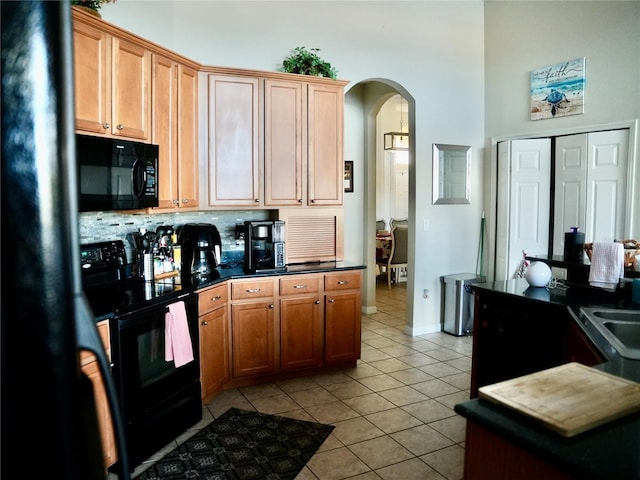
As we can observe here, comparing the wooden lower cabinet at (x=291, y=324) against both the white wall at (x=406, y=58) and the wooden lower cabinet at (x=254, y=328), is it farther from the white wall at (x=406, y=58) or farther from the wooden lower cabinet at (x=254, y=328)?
the white wall at (x=406, y=58)

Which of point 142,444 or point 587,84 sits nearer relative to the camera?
point 142,444

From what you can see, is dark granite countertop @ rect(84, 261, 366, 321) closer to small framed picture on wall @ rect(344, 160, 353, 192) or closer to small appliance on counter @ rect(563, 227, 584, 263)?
small appliance on counter @ rect(563, 227, 584, 263)

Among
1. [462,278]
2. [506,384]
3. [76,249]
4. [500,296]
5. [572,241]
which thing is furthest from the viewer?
[462,278]

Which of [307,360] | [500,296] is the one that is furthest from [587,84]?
[307,360]

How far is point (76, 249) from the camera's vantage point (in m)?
0.43

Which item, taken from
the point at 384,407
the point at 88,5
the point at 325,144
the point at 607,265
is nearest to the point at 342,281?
the point at 384,407

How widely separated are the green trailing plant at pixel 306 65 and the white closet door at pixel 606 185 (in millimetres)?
2508

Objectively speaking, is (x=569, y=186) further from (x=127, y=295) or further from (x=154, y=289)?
(x=127, y=295)

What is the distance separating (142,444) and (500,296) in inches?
87.8

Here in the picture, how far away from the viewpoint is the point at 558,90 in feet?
16.0

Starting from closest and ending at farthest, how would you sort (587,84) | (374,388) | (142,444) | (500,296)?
1. (142,444)
2. (500,296)
3. (374,388)
4. (587,84)

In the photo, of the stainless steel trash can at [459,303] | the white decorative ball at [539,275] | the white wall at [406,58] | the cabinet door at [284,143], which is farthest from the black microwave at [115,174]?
the stainless steel trash can at [459,303]

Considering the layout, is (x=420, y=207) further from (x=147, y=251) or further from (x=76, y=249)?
(x=76, y=249)

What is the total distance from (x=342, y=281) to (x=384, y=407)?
3.56 ft
